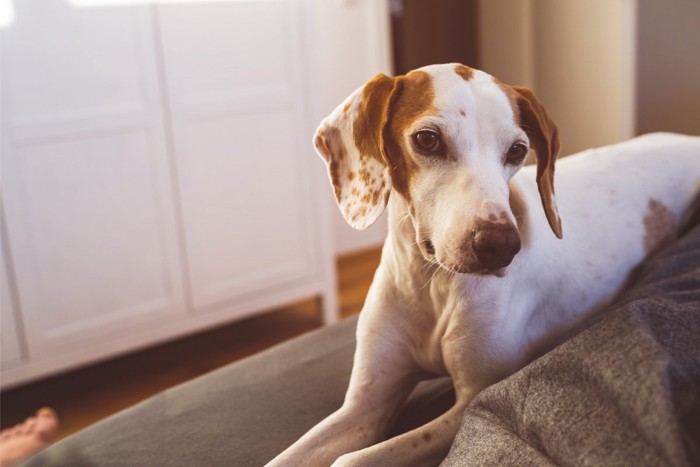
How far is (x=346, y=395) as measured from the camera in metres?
1.14

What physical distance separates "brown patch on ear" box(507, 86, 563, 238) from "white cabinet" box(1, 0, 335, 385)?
1.68 meters

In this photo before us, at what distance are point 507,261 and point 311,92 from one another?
204 centimetres

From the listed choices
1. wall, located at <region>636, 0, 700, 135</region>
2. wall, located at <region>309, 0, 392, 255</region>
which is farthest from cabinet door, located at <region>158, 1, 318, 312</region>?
wall, located at <region>636, 0, 700, 135</region>

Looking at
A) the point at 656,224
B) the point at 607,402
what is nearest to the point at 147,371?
the point at 656,224

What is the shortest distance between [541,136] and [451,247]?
0.24m

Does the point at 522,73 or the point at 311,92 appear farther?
the point at 522,73

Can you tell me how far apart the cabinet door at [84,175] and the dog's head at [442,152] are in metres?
1.50

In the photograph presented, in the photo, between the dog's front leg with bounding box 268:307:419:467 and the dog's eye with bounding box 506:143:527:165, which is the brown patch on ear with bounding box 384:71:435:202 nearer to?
the dog's eye with bounding box 506:143:527:165

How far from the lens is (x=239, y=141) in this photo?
2688mm

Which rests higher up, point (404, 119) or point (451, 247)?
point (404, 119)

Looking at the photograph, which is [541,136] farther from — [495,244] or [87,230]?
[87,230]

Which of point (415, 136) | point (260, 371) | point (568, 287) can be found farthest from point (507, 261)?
point (260, 371)

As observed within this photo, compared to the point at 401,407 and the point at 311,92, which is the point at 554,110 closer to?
the point at 311,92

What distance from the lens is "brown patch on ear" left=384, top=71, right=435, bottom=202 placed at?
1.01 metres
